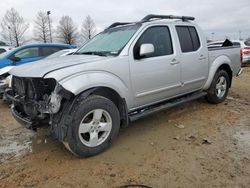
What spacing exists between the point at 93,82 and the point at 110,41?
1274 millimetres

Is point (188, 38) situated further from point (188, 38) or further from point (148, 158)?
point (148, 158)

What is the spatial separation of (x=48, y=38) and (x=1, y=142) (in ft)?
113

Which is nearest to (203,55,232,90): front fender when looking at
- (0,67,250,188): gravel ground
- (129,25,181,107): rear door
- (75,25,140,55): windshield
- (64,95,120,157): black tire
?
(0,67,250,188): gravel ground

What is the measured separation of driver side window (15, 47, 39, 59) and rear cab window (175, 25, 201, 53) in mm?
5519

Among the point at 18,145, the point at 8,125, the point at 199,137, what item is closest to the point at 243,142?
the point at 199,137

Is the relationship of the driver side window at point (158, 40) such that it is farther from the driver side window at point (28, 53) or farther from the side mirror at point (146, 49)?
the driver side window at point (28, 53)

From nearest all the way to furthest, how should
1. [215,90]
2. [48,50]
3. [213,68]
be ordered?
[213,68]
[215,90]
[48,50]

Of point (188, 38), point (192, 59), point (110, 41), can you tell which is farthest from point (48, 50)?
point (192, 59)

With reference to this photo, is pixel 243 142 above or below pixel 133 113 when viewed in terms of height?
below

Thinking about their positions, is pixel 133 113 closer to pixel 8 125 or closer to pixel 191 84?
pixel 191 84

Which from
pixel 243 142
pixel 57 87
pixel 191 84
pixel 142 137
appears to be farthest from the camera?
pixel 191 84

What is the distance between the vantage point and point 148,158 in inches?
141

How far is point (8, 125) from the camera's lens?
522cm

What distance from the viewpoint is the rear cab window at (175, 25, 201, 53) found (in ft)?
16.4
